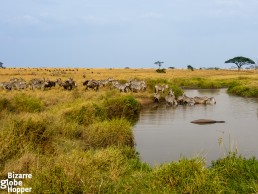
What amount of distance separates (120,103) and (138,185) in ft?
52.2

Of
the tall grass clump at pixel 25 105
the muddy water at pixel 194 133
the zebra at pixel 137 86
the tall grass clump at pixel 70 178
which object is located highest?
the zebra at pixel 137 86

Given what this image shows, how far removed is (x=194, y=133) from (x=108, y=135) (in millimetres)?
5731

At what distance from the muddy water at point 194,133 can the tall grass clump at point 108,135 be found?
0.81m

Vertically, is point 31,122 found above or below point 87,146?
above

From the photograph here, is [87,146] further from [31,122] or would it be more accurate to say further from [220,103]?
[220,103]

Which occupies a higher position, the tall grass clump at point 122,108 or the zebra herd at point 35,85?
the zebra herd at point 35,85

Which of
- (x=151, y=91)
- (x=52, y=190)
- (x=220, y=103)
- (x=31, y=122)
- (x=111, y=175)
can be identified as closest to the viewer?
(x=52, y=190)

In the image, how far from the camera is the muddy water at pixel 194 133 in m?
14.5

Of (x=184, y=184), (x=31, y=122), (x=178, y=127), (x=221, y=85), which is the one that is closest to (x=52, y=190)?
(x=184, y=184)

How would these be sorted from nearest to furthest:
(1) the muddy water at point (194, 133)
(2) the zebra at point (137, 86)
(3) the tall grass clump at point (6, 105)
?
(1) the muddy water at point (194, 133) < (3) the tall grass clump at point (6, 105) < (2) the zebra at point (137, 86)

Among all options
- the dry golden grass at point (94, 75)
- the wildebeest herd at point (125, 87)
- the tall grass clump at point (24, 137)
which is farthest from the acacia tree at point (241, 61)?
the tall grass clump at point (24, 137)

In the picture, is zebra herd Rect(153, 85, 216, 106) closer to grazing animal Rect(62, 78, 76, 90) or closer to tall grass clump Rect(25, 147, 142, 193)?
grazing animal Rect(62, 78, 76, 90)

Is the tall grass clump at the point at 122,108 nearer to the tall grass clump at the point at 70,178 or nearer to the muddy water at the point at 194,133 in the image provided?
the muddy water at the point at 194,133

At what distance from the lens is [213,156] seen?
45.3ft
